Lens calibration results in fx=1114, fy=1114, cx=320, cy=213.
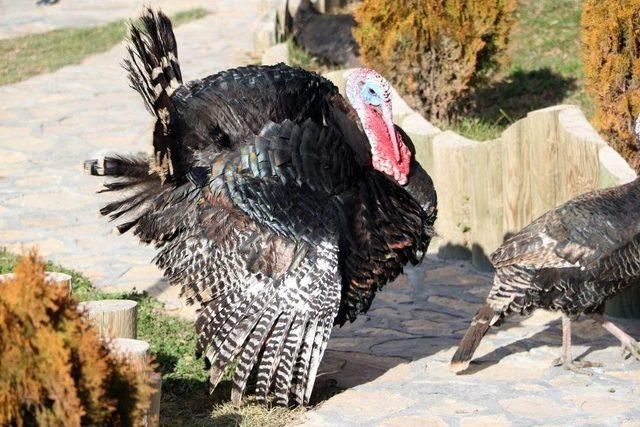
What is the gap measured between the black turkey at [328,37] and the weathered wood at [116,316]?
6.06 metres

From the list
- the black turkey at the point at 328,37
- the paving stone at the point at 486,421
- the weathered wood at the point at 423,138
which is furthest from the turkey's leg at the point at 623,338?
the black turkey at the point at 328,37

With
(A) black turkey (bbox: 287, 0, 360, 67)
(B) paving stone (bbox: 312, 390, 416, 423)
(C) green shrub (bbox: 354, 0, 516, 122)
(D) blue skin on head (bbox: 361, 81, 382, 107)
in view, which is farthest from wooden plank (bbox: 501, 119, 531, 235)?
(A) black turkey (bbox: 287, 0, 360, 67)

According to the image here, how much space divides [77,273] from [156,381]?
11.5 ft

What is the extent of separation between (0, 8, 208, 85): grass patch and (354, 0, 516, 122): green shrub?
464 cm

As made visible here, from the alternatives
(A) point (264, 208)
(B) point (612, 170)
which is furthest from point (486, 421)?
(B) point (612, 170)

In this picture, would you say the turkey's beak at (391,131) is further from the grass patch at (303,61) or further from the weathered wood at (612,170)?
the grass patch at (303,61)

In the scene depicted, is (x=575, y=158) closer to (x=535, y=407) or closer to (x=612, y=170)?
(x=612, y=170)

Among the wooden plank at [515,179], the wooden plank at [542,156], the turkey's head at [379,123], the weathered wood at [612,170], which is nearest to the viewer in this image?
the turkey's head at [379,123]

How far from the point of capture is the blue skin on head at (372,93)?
6273mm

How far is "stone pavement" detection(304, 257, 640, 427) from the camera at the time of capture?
5.58 meters

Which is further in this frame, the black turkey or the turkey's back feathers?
the black turkey

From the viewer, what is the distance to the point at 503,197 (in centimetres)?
787

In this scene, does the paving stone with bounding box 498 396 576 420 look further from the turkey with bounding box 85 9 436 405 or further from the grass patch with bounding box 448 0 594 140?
the grass patch with bounding box 448 0 594 140

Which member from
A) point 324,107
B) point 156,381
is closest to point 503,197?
point 324,107
